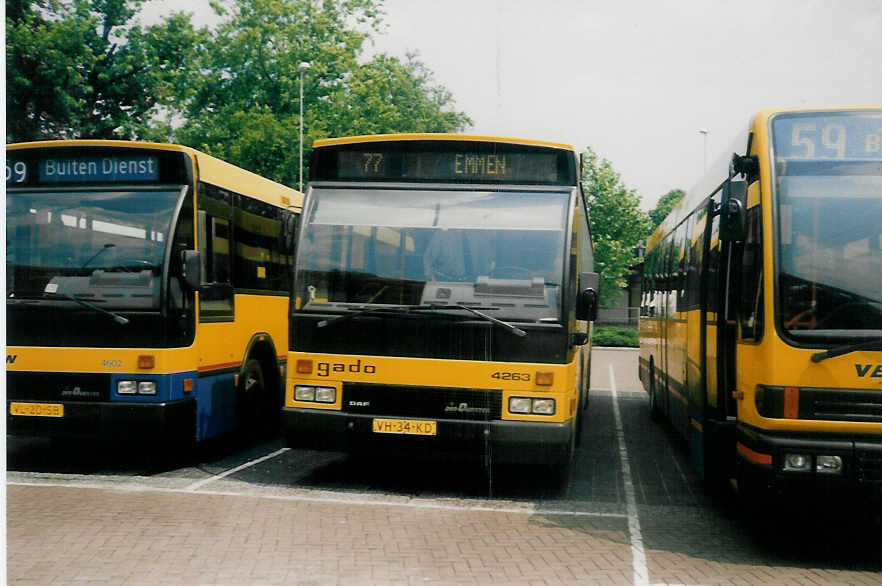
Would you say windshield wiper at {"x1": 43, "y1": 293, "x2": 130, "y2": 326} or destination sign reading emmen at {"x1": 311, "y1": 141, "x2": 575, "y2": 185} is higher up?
destination sign reading emmen at {"x1": 311, "y1": 141, "x2": 575, "y2": 185}

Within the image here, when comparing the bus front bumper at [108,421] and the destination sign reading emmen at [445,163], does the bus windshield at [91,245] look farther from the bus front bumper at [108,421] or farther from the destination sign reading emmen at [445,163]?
the destination sign reading emmen at [445,163]

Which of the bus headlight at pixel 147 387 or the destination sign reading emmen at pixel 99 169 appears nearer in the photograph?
the bus headlight at pixel 147 387

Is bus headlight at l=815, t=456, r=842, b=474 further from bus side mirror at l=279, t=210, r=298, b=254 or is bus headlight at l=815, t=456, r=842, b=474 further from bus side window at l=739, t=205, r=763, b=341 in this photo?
bus side mirror at l=279, t=210, r=298, b=254

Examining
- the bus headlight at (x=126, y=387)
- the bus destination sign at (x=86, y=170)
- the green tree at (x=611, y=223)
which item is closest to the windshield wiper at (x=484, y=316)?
the bus headlight at (x=126, y=387)

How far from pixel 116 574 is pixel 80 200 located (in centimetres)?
454

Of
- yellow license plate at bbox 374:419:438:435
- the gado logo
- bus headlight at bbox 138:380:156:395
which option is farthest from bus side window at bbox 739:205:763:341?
bus headlight at bbox 138:380:156:395

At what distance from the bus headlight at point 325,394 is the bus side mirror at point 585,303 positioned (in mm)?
2365

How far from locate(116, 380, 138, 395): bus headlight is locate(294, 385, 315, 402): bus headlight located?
5.14 ft

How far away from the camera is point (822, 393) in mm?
6359

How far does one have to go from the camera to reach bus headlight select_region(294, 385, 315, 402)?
8664 mm

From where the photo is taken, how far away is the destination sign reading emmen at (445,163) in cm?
877

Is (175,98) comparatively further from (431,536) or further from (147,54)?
(431,536)

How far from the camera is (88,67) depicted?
31.4 metres

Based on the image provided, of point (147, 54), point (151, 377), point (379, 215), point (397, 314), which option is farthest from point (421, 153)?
point (147, 54)
